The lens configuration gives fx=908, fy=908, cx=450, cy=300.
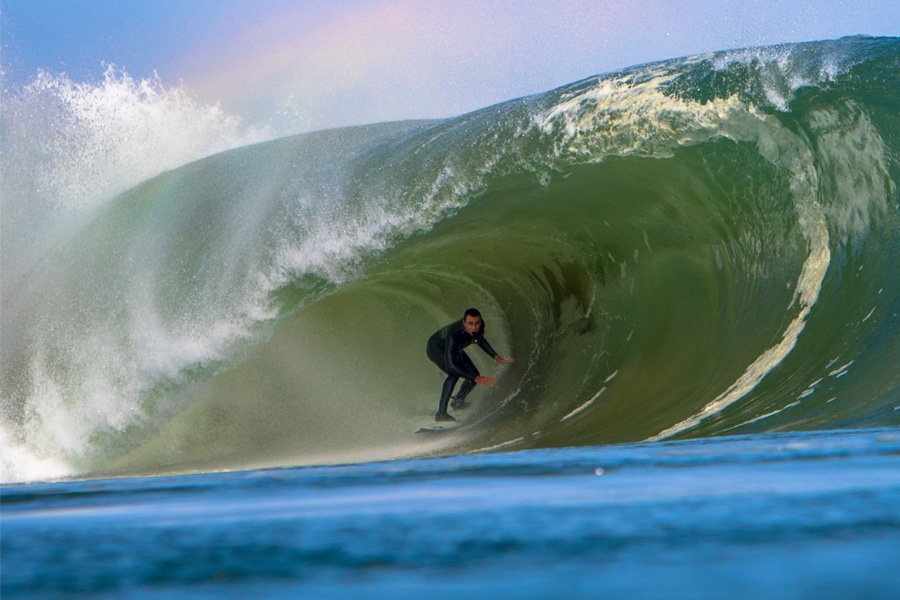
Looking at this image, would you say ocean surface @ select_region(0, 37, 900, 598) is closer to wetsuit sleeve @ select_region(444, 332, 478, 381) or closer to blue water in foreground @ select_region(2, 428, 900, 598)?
wetsuit sleeve @ select_region(444, 332, 478, 381)

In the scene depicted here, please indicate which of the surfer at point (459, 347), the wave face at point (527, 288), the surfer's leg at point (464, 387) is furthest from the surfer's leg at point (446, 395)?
the wave face at point (527, 288)

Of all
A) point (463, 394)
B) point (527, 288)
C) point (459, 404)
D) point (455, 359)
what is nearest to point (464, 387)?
point (463, 394)

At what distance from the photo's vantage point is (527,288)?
8477 mm

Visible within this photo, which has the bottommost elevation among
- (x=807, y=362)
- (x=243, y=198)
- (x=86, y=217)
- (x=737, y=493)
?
(x=807, y=362)

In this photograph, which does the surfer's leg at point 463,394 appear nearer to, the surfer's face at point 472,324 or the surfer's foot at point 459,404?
the surfer's foot at point 459,404

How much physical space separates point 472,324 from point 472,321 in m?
0.03

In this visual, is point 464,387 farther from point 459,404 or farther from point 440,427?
point 440,427

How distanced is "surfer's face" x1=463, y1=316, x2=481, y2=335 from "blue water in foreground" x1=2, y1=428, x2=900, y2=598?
5.45 meters

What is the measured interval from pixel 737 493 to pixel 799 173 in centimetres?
598

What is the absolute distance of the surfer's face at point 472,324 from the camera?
685 cm

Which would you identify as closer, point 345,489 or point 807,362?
point 345,489

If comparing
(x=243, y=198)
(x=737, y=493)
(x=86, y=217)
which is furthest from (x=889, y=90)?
(x=86, y=217)

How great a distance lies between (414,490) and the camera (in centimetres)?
121

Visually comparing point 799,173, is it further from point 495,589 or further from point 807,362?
point 495,589
